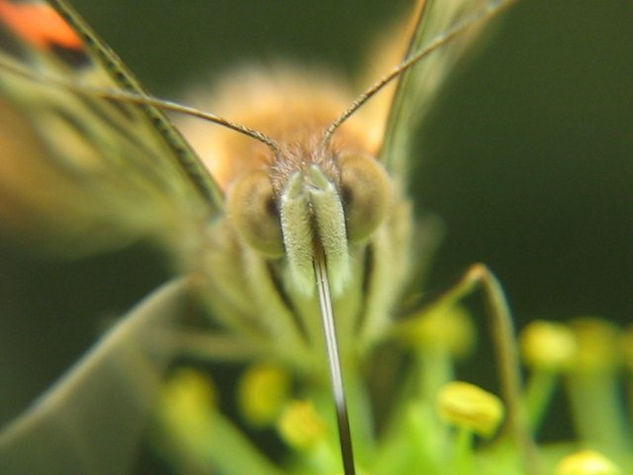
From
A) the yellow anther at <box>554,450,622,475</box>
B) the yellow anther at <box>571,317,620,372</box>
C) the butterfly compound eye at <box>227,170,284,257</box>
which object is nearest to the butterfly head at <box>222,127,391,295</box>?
the butterfly compound eye at <box>227,170,284,257</box>

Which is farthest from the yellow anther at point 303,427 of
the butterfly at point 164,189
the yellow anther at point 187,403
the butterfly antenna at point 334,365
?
the butterfly antenna at point 334,365

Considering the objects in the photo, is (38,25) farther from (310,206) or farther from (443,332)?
(443,332)

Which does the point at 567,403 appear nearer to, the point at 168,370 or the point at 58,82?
the point at 168,370

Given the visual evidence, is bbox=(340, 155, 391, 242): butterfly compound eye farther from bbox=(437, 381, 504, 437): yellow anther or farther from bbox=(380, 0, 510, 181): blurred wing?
bbox=(437, 381, 504, 437): yellow anther

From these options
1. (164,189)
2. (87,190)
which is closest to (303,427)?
(164,189)

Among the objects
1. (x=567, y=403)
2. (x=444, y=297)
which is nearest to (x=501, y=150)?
(x=567, y=403)

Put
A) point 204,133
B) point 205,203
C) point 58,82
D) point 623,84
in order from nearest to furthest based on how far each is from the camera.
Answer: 1. point 58,82
2. point 205,203
3. point 204,133
4. point 623,84
